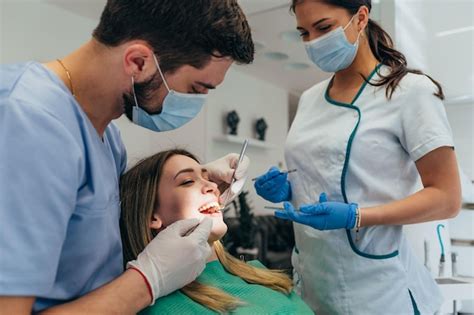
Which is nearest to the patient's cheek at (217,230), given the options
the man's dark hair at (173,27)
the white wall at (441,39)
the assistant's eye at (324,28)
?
the man's dark hair at (173,27)

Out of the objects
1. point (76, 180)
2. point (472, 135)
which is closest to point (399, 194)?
point (76, 180)

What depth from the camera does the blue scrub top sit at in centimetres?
74

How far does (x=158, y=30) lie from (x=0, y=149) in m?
0.41

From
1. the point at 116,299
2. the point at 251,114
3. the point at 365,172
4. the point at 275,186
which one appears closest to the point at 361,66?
the point at 365,172

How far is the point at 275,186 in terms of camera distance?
1.58 meters

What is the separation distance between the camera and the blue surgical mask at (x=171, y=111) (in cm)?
103

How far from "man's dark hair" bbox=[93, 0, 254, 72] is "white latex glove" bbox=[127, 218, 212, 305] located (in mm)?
461

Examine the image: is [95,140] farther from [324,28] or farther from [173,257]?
[324,28]

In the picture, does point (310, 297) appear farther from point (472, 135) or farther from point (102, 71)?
point (472, 135)

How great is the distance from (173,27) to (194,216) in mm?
699

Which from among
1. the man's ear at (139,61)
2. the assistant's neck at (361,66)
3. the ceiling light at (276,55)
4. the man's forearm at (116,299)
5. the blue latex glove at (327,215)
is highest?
the man's ear at (139,61)

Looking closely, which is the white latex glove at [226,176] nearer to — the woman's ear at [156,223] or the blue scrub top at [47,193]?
the woman's ear at [156,223]

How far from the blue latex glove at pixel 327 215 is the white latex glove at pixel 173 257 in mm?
308

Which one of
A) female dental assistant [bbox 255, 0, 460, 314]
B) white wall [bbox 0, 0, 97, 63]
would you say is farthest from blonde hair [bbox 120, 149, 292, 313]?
white wall [bbox 0, 0, 97, 63]
